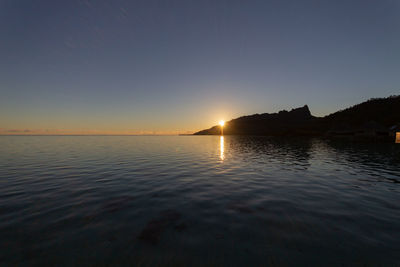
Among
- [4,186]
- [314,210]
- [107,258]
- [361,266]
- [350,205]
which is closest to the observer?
[361,266]

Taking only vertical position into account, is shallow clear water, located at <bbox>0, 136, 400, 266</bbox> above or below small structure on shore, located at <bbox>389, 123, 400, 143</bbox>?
below

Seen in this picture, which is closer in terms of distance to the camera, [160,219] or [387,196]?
[160,219]

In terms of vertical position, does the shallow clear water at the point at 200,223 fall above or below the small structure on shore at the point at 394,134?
below

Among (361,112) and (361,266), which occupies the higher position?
(361,112)

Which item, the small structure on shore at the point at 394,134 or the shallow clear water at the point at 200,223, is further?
the small structure on shore at the point at 394,134

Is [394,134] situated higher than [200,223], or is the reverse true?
[394,134]

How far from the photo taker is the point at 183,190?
9.92 m

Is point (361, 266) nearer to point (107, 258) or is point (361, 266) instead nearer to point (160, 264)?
point (160, 264)

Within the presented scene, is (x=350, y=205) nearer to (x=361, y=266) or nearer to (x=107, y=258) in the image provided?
(x=361, y=266)

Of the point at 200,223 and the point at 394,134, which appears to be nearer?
the point at 200,223

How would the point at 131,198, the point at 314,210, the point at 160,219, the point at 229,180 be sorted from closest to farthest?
the point at 160,219
the point at 314,210
the point at 131,198
the point at 229,180

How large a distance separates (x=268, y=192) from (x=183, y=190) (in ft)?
16.4

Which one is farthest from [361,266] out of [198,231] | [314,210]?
[198,231]

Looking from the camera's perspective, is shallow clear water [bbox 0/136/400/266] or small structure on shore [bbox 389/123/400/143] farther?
small structure on shore [bbox 389/123/400/143]
